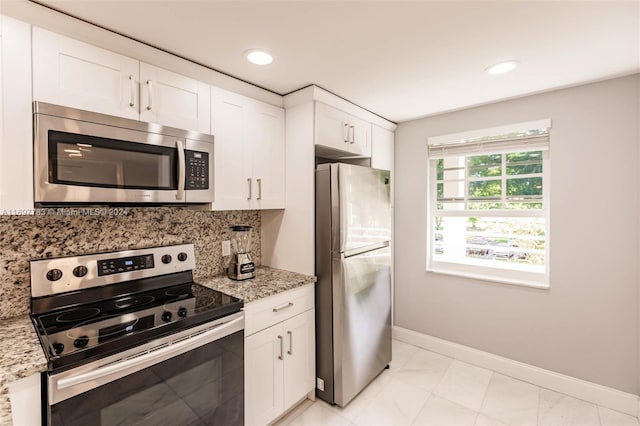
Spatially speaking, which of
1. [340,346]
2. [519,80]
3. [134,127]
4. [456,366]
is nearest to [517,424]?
[456,366]

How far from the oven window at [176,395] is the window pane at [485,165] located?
7.78ft

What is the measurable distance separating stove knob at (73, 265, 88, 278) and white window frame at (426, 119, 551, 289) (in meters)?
2.66

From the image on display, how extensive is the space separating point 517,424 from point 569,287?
1043mm

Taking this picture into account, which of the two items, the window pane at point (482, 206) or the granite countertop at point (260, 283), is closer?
the granite countertop at point (260, 283)

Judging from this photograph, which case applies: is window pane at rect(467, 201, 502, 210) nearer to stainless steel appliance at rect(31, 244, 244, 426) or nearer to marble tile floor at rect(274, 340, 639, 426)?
marble tile floor at rect(274, 340, 639, 426)

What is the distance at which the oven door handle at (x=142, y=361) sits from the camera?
41.9 inches

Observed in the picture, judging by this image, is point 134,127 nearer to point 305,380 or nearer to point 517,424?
point 305,380

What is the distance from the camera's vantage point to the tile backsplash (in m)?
1.42

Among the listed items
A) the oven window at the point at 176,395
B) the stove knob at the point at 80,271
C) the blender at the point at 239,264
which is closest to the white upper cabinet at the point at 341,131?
the blender at the point at 239,264

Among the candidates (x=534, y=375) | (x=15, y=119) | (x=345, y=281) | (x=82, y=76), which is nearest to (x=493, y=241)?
(x=534, y=375)

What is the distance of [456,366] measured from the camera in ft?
8.68

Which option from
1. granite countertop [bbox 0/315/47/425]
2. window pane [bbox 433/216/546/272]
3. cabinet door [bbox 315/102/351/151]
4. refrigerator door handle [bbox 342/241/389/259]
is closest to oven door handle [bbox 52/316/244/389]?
Result: granite countertop [bbox 0/315/47/425]

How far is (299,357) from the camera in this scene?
205cm

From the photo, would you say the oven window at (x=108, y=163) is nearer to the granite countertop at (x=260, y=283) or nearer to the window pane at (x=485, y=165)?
the granite countertop at (x=260, y=283)
